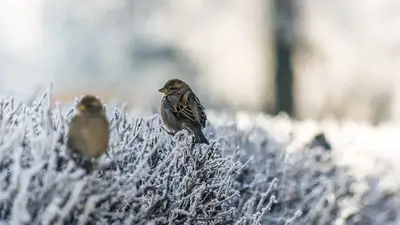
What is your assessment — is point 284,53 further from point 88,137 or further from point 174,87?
point 88,137

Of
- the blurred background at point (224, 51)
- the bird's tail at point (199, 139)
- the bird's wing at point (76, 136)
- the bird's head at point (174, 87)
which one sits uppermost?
the blurred background at point (224, 51)

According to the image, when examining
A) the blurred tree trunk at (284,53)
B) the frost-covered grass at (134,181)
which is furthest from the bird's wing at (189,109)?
the blurred tree trunk at (284,53)

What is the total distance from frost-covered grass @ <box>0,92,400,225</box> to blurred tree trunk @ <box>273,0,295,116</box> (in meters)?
11.9

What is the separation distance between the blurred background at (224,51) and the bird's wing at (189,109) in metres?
7.72

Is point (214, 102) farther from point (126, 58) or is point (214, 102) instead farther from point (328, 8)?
point (126, 58)

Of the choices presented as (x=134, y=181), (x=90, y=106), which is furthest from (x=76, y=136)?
(x=134, y=181)

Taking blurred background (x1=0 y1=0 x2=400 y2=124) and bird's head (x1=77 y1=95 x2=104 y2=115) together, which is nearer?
bird's head (x1=77 y1=95 x2=104 y2=115)

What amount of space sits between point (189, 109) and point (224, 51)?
731 inches

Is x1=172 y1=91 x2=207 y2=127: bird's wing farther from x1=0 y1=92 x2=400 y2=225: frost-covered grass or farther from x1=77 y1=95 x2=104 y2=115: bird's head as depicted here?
x1=77 y1=95 x2=104 y2=115: bird's head

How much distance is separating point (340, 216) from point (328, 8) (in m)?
13.5

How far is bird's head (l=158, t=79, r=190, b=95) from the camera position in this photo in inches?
211

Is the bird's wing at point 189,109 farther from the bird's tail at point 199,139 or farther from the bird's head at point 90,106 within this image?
the bird's head at point 90,106

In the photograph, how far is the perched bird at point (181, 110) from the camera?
523 centimetres

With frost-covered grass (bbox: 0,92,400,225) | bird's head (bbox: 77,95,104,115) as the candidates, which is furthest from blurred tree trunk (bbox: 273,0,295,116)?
bird's head (bbox: 77,95,104,115)
